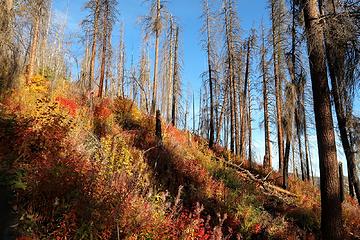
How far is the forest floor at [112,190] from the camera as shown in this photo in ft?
15.5

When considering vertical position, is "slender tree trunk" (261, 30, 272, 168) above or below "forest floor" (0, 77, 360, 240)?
above

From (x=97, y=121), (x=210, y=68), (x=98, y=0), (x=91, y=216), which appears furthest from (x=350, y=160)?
(x=98, y=0)

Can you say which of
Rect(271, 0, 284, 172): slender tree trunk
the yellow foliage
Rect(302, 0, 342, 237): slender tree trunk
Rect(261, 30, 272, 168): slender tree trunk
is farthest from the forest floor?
Rect(261, 30, 272, 168): slender tree trunk

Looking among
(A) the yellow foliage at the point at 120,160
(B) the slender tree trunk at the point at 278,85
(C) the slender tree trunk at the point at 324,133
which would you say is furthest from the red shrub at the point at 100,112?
(B) the slender tree trunk at the point at 278,85

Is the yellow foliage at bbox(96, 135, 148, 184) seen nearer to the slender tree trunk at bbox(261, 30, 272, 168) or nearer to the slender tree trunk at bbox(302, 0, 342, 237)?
the slender tree trunk at bbox(302, 0, 342, 237)

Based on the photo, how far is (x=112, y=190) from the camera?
17.3 feet

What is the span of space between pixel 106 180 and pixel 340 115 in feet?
32.3

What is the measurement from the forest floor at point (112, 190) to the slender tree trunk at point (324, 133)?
2.03 meters

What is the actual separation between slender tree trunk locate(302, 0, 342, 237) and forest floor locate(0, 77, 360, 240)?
2033 mm

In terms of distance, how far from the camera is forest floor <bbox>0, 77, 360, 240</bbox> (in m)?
4.73

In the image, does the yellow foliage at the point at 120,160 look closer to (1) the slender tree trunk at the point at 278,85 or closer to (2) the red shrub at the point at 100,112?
(2) the red shrub at the point at 100,112

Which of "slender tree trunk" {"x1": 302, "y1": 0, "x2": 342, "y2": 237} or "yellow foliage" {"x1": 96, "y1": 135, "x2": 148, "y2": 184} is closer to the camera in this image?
"slender tree trunk" {"x1": 302, "y1": 0, "x2": 342, "y2": 237}

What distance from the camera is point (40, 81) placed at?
1480 cm

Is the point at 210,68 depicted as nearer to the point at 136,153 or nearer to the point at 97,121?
the point at 97,121
